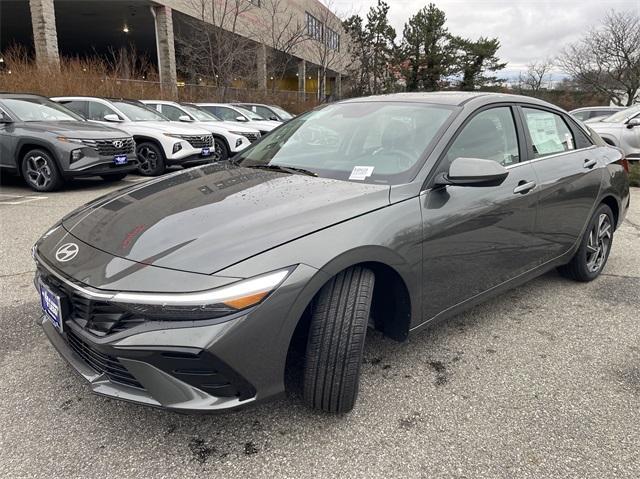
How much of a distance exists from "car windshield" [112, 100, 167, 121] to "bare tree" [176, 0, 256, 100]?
10.1 metres

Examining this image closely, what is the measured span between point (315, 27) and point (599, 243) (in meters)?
32.9

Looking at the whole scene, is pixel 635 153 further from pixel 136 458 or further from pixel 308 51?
pixel 308 51

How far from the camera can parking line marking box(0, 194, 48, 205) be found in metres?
6.75

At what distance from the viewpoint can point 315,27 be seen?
109ft

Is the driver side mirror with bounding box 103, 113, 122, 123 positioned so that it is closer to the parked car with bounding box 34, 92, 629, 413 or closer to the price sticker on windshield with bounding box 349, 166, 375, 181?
the parked car with bounding box 34, 92, 629, 413

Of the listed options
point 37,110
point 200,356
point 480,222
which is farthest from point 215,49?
point 200,356

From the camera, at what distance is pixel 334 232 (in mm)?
2068

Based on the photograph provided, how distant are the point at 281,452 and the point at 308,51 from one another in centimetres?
3607

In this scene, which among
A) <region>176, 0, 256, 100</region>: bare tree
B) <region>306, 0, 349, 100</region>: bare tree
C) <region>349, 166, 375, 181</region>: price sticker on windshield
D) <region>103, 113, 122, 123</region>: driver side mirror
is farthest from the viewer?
<region>306, 0, 349, 100</region>: bare tree

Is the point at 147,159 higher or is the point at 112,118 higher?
the point at 112,118

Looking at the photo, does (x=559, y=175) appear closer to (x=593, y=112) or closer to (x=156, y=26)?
(x=593, y=112)

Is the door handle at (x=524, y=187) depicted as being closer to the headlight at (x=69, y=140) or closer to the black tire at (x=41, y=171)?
the headlight at (x=69, y=140)

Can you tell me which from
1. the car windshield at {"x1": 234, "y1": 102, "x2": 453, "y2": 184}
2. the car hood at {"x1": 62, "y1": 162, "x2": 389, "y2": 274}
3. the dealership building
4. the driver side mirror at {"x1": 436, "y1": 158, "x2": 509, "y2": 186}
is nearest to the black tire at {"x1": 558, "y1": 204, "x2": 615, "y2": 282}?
the driver side mirror at {"x1": 436, "y1": 158, "x2": 509, "y2": 186}

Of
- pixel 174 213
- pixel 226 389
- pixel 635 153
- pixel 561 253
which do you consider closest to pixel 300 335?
pixel 226 389
